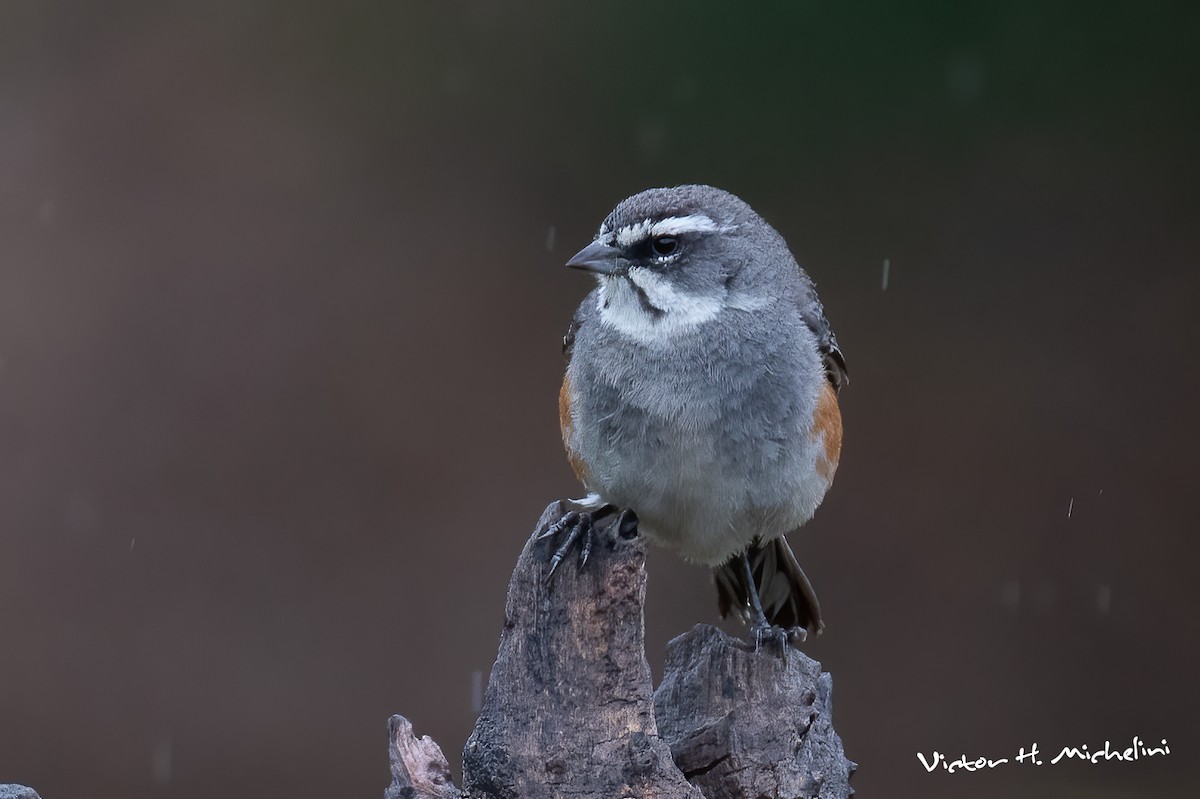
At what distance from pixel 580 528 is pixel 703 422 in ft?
1.56

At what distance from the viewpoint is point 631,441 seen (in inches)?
147

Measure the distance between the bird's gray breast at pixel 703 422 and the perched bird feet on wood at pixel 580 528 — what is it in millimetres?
64

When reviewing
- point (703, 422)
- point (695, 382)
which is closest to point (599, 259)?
point (695, 382)

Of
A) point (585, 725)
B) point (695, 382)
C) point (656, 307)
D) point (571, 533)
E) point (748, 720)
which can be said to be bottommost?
point (748, 720)

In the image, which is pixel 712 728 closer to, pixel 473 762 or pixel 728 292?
pixel 473 762

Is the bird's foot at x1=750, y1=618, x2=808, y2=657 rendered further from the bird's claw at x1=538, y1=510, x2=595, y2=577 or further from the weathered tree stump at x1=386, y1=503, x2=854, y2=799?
the bird's claw at x1=538, y1=510, x2=595, y2=577

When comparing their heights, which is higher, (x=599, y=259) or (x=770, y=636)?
(x=599, y=259)

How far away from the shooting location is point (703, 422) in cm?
368

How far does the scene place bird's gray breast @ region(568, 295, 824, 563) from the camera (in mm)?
3695

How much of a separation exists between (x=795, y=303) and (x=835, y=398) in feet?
1.12

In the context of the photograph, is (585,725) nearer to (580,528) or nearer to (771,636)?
(580,528)

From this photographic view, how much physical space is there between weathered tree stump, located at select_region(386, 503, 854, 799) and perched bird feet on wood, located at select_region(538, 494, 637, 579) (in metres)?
0.02

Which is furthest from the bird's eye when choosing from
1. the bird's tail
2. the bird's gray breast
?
the bird's tail

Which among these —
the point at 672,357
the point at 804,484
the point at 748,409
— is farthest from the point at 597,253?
the point at 804,484
